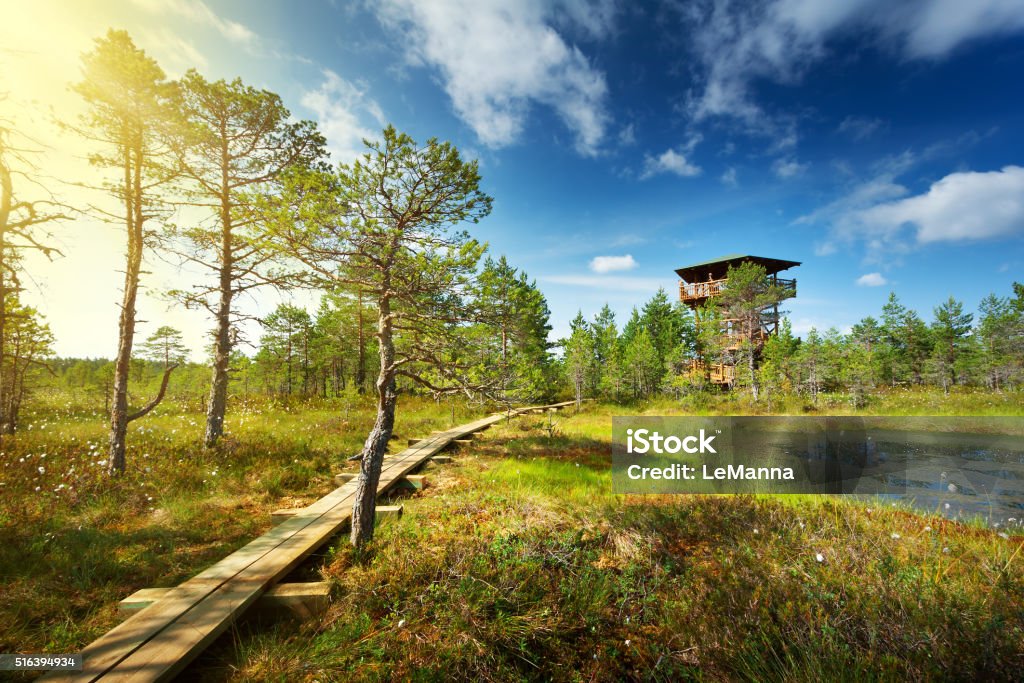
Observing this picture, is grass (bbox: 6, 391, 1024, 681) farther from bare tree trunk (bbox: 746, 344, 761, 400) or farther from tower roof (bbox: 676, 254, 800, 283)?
tower roof (bbox: 676, 254, 800, 283)

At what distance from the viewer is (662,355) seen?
1286 inches

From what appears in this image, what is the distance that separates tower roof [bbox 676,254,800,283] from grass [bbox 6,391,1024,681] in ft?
90.2

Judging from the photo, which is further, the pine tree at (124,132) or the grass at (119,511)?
the pine tree at (124,132)

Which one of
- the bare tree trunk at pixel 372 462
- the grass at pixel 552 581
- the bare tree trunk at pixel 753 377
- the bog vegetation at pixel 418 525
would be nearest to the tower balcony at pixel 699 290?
the bare tree trunk at pixel 753 377

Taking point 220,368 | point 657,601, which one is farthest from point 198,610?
point 220,368

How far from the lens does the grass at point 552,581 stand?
120 inches

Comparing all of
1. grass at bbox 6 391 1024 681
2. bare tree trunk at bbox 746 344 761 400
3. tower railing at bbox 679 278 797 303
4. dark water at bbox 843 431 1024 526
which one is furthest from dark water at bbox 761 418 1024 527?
tower railing at bbox 679 278 797 303

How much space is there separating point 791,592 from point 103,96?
14.1 meters

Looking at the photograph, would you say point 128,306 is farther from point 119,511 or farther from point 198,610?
point 198,610

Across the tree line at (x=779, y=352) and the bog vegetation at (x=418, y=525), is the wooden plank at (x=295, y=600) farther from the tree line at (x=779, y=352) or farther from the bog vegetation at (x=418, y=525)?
the tree line at (x=779, y=352)

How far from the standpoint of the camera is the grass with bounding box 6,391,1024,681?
3059 mm

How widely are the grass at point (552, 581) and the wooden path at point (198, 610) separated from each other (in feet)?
1.05

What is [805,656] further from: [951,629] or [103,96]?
[103,96]

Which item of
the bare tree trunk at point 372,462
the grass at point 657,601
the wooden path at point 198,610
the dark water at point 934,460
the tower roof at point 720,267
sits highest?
the tower roof at point 720,267
